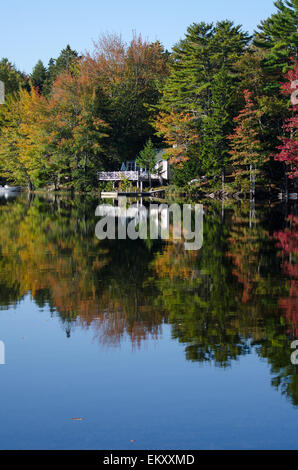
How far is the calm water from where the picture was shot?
16.5 feet

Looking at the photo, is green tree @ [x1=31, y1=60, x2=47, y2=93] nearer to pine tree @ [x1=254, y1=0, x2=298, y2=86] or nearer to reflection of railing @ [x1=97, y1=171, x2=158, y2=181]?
reflection of railing @ [x1=97, y1=171, x2=158, y2=181]

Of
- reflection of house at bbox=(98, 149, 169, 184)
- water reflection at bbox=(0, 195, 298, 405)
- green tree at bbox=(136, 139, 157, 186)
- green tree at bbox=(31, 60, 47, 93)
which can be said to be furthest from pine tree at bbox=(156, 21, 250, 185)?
green tree at bbox=(31, 60, 47, 93)

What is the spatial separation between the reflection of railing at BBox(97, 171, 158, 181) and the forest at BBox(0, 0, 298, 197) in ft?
3.47

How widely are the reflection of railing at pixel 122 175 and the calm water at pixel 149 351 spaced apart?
3651 cm

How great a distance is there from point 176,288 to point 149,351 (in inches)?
143

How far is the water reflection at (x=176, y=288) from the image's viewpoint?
758cm

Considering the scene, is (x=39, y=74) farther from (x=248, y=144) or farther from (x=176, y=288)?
(x=176, y=288)

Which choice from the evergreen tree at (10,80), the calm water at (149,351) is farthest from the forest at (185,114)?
the calm water at (149,351)

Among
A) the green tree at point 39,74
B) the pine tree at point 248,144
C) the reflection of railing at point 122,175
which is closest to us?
the pine tree at point 248,144

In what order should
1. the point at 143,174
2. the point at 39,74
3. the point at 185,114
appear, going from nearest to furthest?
the point at 185,114 → the point at 143,174 → the point at 39,74

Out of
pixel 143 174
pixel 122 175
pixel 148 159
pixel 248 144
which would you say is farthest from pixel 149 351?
pixel 148 159

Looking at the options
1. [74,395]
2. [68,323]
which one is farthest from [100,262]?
[74,395]

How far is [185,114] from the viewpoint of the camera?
47.9 metres

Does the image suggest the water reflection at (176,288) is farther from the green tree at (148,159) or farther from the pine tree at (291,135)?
the green tree at (148,159)
